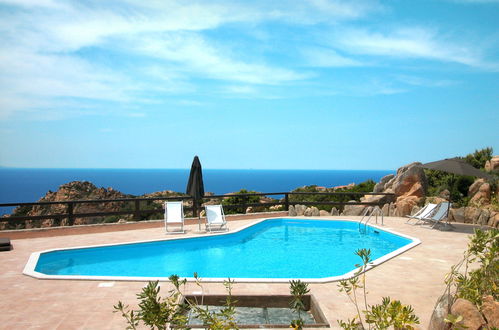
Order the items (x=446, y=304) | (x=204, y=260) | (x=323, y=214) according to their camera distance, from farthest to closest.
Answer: (x=323, y=214)
(x=204, y=260)
(x=446, y=304)

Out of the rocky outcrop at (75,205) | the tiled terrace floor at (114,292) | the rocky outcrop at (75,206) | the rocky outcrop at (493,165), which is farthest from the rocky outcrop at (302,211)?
the rocky outcrop at (75,205)

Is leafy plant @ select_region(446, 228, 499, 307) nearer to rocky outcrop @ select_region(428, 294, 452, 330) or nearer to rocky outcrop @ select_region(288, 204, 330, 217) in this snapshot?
rocky outcrop @ select_region(428, 294, 452, 330)

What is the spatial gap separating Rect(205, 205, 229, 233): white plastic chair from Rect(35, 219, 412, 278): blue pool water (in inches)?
18.1

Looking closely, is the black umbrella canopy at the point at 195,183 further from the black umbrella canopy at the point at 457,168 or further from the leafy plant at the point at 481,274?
the leafy plant at the point at 481,274

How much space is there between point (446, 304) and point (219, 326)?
216 centimetres

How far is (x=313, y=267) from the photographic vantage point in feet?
26.2

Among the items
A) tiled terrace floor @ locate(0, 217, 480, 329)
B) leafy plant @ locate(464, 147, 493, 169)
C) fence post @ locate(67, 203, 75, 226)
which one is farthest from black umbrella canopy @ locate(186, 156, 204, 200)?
leafy plant @ locate(464, 147, 493, 169)

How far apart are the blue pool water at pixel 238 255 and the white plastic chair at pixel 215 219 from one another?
0.46 metres

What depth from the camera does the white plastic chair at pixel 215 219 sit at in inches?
432

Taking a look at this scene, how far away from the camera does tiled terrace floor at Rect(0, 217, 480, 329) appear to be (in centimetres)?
447

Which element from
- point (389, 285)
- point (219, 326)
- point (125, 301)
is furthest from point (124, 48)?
point (219, 326)

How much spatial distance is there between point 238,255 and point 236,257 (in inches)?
8.4

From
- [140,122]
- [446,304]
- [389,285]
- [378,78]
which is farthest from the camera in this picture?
[140,122]

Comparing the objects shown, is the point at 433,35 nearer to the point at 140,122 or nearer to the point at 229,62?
the point at 229,62
